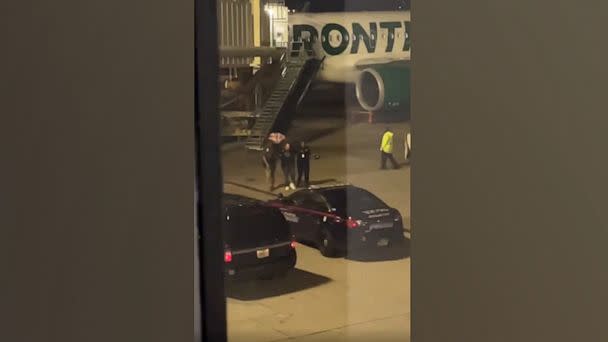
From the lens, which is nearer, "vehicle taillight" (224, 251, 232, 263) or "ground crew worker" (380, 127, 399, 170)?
"ground crew worker" (380, 127, 399, 170)

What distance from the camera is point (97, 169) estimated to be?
1.68 meters

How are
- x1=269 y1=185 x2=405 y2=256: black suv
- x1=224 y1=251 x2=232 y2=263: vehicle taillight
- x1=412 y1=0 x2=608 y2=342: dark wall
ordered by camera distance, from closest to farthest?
x1=412 y1=0 x2=608 y2=342: dark wall, x1=269 y1=185 x2=405 y2=256: black suv, x1=224 y1=251 x2=232 y2=263: vehicle taillight

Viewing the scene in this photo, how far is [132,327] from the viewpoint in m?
1.70

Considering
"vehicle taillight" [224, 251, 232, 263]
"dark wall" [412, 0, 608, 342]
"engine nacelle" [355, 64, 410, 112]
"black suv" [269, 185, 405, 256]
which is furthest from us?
"vehicle taillight" [224, 251, 232, 263]

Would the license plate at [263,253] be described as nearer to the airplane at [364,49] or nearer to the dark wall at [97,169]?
the dark wall at [97,169]

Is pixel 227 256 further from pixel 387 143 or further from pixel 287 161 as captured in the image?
pixel 387 143

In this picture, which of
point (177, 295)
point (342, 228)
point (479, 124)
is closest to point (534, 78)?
point (479, 124)

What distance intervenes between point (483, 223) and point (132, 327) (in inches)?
31.8

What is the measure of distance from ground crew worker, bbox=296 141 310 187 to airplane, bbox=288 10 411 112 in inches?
5.7

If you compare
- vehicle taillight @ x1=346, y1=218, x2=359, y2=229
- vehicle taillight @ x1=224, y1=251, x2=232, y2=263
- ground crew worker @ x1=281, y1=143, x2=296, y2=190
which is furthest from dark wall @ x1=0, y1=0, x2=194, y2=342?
vehicle taillight @ x1=346, y1=218, x2=359, y2=229

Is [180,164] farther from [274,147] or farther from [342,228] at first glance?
[342,228]

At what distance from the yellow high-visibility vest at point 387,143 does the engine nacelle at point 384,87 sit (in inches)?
2.0

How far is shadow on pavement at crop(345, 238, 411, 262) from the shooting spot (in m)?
1.49

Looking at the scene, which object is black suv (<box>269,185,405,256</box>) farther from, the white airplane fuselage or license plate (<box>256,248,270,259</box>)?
the white airplane fuselage
